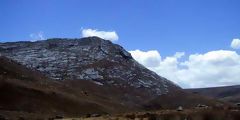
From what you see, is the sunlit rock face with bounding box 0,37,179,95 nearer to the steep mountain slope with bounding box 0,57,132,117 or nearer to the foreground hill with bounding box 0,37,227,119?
the foreground hill with bounding box 0,37,227,119

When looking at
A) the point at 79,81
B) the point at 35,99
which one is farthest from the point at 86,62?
the point at 35,99

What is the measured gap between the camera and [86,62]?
540ft

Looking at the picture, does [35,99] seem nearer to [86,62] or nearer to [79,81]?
[79,81]

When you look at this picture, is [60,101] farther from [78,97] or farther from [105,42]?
[105,42]

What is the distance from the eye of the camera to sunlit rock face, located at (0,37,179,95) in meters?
155

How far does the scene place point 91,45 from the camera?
611ft

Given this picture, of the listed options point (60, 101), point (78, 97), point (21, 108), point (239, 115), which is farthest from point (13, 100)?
point (239, 115)

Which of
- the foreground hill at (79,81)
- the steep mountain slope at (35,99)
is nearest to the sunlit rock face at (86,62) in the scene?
the foreground hill at (79,81)

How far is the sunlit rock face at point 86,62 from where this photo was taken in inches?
6107

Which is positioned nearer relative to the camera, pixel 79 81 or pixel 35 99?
pixel 35 99

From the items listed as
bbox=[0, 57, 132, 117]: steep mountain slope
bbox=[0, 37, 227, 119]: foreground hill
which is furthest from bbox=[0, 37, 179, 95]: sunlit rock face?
bbox=[0, 57, 132, 117]: steep mountain slope

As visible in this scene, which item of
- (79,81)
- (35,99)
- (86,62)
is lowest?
(35,99)

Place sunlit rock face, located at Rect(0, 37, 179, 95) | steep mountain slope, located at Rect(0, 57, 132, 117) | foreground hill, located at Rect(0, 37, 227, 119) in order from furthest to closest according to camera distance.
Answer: sunlit rock face, located at Rect(0, 37, 179, 95), foreground hill, located at Rect(0, 37, 227, 119), steep mountain slope, located at Rect(0, 57, 132, 117)

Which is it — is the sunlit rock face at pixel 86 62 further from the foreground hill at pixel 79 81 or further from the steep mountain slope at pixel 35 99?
the steep mountain slope at pixel 35 99
